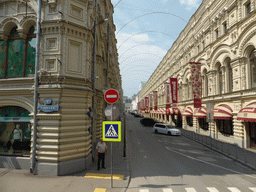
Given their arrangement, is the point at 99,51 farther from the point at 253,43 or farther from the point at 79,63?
the point at 253,43

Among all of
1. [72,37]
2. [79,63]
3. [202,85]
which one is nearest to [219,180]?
[79,63]

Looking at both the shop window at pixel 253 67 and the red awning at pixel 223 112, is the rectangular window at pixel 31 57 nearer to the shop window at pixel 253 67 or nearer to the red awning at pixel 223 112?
the shop window at pixel 253 67

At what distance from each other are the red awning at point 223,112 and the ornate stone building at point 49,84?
51.1ft

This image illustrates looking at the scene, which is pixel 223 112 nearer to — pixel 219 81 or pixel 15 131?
pixel 219 81

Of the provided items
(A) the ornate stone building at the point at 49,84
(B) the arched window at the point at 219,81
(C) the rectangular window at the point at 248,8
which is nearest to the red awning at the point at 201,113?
(B) the arched window at the point at 219,81

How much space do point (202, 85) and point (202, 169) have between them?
1848 cm

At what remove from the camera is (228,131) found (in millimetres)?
20797

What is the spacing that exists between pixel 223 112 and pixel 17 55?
20.3 m

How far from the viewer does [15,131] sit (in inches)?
413

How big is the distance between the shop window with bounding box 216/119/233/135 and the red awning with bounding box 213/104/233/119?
68.9 inches

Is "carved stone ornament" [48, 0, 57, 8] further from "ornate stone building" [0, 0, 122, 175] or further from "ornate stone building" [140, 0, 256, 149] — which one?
"ornate stone building" [140, 0, 256, 149]

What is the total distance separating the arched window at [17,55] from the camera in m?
10.6

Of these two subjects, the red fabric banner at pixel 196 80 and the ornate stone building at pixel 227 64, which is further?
the red fabric banner at pixel 196 80

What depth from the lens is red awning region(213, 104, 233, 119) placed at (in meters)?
19.0
